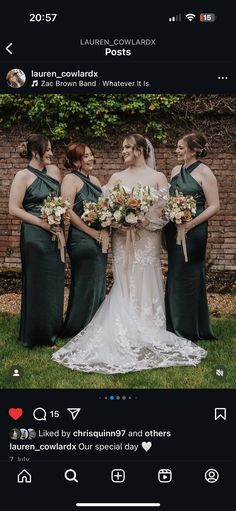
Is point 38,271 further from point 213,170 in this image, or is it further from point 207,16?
point 213,170

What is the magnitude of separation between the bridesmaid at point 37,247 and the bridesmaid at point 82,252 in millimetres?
222

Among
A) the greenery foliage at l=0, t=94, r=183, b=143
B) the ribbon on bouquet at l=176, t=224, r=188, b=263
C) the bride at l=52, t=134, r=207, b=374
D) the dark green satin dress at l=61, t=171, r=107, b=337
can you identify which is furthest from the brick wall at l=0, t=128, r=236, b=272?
the ribbon on bouquet at l=176, t=224, r=188, b=263

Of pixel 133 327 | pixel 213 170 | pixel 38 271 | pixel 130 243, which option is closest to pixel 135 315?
pixel 133 327

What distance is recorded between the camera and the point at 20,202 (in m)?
5.36

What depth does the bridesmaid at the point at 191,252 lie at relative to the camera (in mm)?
5395

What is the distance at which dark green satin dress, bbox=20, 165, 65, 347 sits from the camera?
5359 mm
